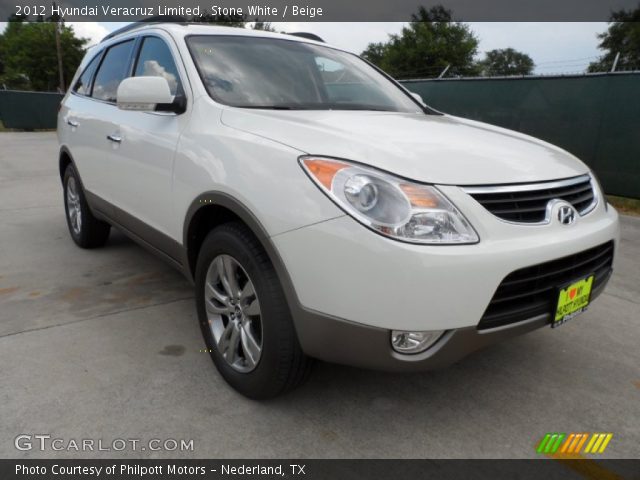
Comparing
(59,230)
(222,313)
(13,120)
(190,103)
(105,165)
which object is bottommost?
(13,120)

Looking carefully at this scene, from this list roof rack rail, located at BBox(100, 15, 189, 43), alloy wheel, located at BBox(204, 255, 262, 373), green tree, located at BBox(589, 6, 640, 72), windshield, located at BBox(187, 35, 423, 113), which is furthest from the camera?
green tree, located at BBox(589, 6, 640, 72)

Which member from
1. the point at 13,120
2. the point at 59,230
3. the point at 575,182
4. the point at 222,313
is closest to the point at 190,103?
the point at 222,313

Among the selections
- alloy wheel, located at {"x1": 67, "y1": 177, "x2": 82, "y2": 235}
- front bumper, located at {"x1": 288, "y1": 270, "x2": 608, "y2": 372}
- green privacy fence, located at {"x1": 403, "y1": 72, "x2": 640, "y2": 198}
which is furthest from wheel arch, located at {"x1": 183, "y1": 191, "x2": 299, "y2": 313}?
green privacy fence, located at {"x1": 403, "y1": 72, "x2": 640, "y2": 198}

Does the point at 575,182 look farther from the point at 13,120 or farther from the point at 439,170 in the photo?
the point at 13,120

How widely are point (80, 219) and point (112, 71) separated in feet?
4.41

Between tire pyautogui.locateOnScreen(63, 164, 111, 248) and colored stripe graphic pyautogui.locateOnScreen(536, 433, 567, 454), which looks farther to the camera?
tire pyautogui.locateOnScreen(63, 164, 111, 248)

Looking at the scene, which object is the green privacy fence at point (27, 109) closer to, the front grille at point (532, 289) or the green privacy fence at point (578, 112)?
the green privacy fence at point (578, 112)

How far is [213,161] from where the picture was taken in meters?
2.20

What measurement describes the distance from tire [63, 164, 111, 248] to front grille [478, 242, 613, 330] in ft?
11.2

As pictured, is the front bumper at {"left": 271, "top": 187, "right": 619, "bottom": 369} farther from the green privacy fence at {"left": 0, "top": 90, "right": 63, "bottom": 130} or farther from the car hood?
the green privacy fence at {"left": 0, "top": 90, "right": 63, "bottom": 130}

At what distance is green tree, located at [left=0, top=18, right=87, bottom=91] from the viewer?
47.2 meters

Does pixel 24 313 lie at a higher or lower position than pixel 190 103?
lower

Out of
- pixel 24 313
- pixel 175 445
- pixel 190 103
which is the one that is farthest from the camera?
pixel 24 313

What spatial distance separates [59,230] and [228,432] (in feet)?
12.6
